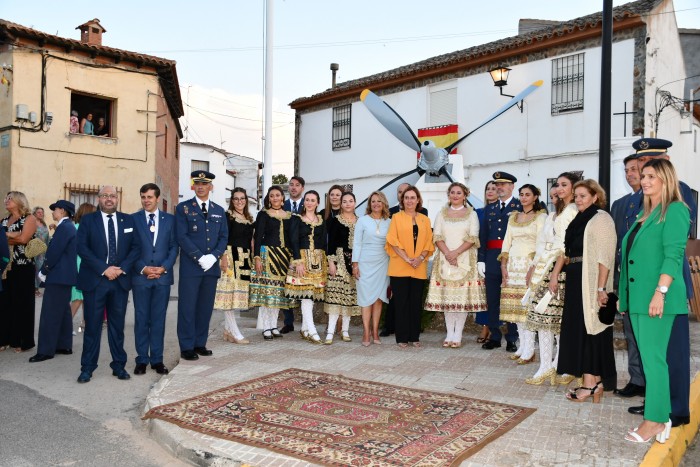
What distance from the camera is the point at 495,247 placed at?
22.9ft

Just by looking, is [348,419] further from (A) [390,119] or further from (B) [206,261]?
(A) [390,119]

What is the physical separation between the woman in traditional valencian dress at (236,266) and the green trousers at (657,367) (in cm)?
454

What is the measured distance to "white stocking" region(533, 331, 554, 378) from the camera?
539 cm

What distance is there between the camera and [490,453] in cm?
368

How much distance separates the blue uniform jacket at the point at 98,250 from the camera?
5719 millimetres

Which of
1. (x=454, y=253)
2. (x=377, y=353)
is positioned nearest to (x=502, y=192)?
(x=454, y=253)

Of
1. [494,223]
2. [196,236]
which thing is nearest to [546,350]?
[494,223]

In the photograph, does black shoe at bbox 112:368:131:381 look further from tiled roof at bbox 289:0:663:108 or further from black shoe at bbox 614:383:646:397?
tiled roof at bbox 289:0:663:108

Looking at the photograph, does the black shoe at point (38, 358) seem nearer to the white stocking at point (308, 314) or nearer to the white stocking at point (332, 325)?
the white stocking at point (308, 314)

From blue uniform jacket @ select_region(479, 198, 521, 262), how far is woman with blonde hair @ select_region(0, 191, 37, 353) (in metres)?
5.13

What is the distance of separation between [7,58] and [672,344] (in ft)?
59.1

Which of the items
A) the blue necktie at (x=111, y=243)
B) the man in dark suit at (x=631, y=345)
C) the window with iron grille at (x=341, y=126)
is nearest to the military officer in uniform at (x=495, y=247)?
the man in dark suit at (x=631, y=345)

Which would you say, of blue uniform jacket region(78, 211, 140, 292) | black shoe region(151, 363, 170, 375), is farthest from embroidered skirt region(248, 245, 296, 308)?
blue uniform jacket region(78, 211, 140, 292)

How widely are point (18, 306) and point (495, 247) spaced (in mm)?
5513
